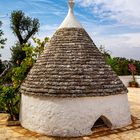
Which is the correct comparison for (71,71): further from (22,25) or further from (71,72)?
(22,25)

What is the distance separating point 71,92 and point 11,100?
3799 mm

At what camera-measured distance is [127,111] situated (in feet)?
42.5

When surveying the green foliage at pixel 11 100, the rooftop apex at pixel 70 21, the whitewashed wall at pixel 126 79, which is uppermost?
the rooftop apex at pixel 70 21

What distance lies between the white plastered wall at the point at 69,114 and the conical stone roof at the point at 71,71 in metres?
0.28

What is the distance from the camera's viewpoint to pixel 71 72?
12141 millimetres

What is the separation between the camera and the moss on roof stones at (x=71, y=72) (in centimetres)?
1173

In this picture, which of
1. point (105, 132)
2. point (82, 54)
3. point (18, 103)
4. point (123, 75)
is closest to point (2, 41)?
point (123, 75)

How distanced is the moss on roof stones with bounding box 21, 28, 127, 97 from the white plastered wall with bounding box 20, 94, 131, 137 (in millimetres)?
282

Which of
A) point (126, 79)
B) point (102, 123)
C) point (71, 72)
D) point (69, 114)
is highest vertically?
point (71, 72)

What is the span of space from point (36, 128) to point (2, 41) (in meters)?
20.0

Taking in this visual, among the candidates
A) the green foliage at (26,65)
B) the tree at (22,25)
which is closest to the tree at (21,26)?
the tree at (22,25)

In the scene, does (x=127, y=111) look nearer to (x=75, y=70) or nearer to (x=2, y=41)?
(x=75, y=70)

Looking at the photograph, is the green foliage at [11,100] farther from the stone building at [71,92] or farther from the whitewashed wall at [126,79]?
the whitewashed wall at [126,79]

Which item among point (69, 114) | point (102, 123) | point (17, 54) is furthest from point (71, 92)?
point (17, 54)
